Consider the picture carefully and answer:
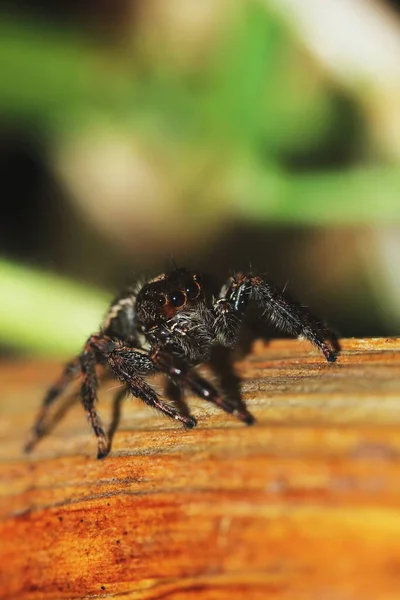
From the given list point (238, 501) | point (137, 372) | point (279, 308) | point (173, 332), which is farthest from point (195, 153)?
point (238, 501)

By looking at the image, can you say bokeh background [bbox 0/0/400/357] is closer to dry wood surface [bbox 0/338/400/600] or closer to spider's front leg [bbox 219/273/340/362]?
spider's front leg [bbox 219/273/340/362]

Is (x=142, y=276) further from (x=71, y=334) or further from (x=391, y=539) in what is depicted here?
(x=391, y=539)

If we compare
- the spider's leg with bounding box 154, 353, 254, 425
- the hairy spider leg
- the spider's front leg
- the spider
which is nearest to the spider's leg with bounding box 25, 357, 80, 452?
the spider

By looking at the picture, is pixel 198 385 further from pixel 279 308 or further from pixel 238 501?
pixel 238 501

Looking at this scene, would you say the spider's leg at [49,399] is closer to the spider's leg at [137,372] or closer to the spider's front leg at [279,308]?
the spider's leg at [137,372]

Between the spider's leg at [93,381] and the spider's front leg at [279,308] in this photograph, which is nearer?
the spider's leg at [93,381]

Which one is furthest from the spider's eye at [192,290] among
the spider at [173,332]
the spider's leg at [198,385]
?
the spider's leg at [198,385]

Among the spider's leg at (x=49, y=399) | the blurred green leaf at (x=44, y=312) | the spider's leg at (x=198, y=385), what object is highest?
the spider's leg at (x=198, y=385)
